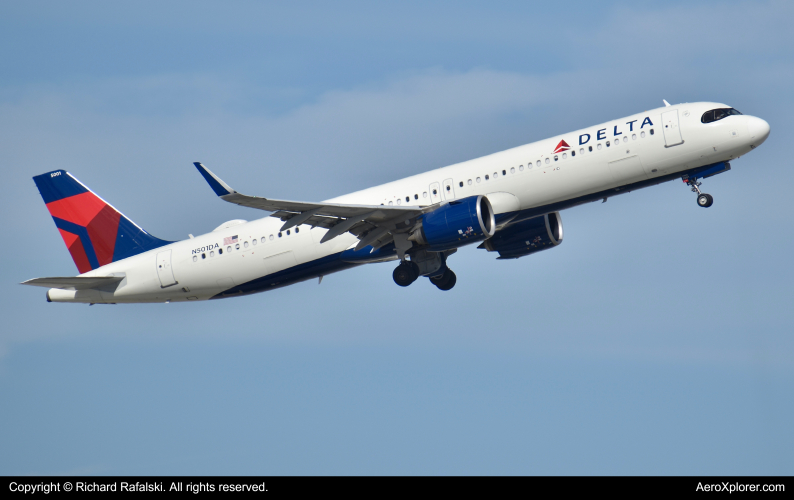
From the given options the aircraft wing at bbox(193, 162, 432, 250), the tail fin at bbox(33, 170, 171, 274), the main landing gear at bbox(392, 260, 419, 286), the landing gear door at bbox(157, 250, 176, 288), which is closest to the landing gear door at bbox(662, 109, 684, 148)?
the aircraft wing at bbox(193, 162, 432, 250)

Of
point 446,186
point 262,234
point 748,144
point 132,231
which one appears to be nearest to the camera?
point 748,144

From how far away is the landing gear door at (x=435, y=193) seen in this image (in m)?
39.0

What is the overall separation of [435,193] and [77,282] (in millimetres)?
18221

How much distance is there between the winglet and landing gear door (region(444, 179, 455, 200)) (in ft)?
35.1

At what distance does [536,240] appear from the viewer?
4294cm

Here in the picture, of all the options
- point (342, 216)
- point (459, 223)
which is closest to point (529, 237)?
point (459, 223)

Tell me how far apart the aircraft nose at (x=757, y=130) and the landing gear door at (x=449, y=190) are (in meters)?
12.7

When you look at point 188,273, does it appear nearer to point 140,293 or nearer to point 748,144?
point 140,293

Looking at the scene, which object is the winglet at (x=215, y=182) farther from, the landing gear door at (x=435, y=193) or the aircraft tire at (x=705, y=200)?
the aircraft tire at (x=705, y=200)

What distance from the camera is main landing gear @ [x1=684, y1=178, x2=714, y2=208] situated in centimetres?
3691

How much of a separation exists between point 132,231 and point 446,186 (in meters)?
17.4

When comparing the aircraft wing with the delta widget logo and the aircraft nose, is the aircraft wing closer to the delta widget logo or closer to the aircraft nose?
the delta widget logo

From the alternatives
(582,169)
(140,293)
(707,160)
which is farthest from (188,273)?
(707,160)

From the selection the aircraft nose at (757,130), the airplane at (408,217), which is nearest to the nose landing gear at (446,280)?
the airplane at (408,217)
